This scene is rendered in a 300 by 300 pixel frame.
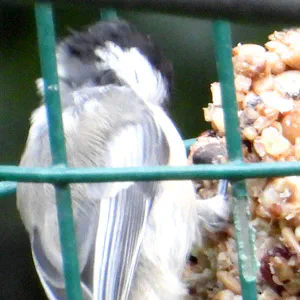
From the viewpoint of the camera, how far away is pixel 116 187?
103 centimetres

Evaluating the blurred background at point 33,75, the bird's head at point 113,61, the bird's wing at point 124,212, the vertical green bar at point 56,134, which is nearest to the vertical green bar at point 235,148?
the vertical green bar at point 56,134

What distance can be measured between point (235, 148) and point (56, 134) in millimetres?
167

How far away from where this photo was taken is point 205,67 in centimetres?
169

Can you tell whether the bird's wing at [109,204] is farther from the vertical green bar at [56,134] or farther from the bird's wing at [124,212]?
the vertical green bar at [56,134]

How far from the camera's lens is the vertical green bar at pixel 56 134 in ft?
2.26

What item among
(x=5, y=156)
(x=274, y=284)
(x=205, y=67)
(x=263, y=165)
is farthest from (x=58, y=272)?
(x=205, y=67)

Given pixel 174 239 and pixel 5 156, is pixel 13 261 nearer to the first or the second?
pixel 5 156

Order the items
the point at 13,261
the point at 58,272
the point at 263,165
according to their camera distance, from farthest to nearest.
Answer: the point at 13,261, the point at 58,272, the point at 263,165

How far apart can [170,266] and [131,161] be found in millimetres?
165

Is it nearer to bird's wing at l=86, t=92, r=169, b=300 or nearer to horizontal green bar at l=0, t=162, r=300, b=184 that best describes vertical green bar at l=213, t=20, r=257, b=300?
horizontal green bar at l=0, t=162, r=300, b=184

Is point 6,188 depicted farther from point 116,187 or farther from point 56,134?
point 56,134

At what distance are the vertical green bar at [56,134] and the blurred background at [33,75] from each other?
884 mm

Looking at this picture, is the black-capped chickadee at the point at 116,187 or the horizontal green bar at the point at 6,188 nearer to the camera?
the black-capped chickadee at the point at 116,187

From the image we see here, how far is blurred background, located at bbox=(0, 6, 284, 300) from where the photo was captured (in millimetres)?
1608
